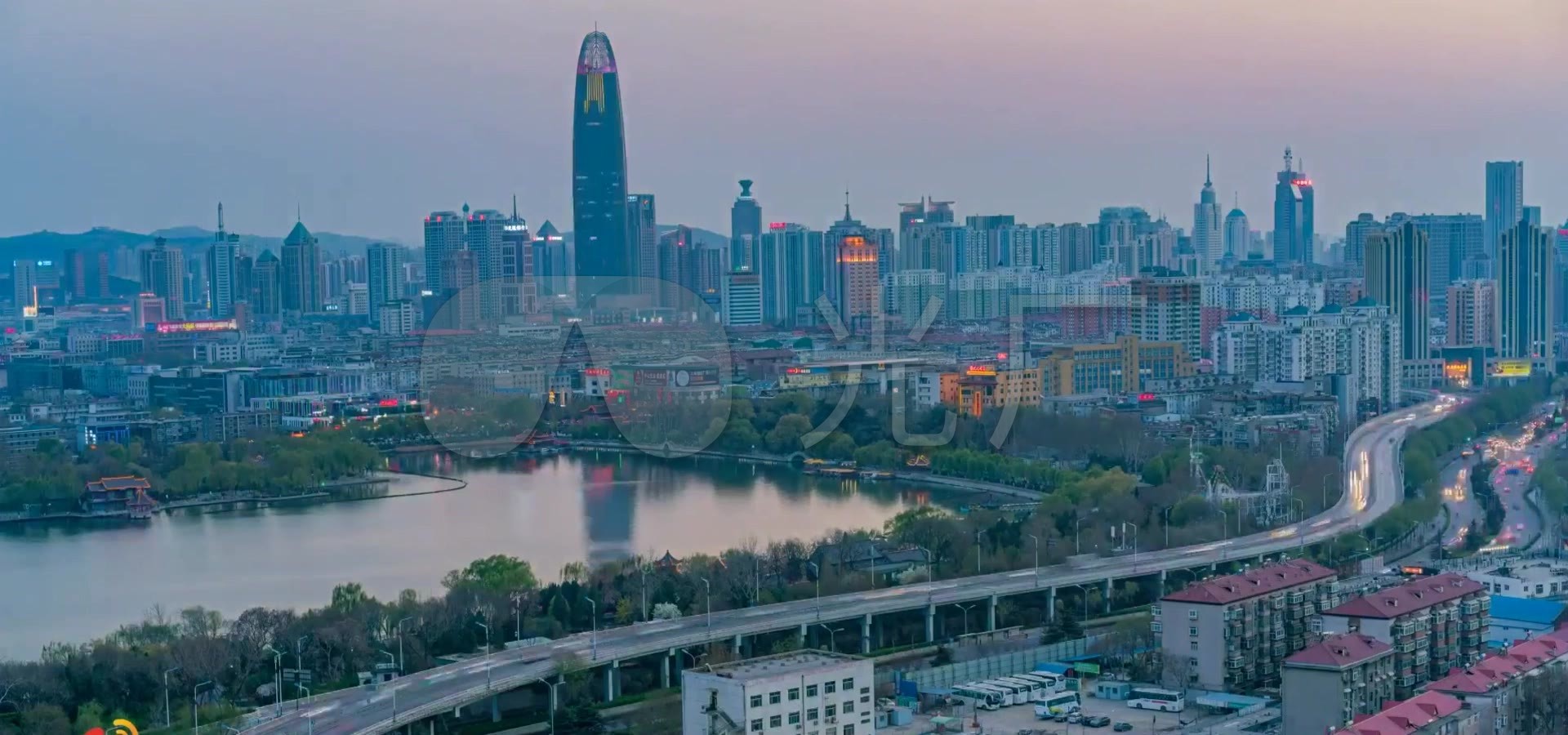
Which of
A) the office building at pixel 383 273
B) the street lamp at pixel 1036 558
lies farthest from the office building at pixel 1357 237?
the street lamp at pixel 1036 558

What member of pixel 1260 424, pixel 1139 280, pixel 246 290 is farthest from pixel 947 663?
pixel 246 290

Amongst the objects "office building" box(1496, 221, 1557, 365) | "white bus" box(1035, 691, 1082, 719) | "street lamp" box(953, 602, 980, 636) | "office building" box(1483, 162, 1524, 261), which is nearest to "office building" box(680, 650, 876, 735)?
"white bus" box(1035, 691, 1082, 719)

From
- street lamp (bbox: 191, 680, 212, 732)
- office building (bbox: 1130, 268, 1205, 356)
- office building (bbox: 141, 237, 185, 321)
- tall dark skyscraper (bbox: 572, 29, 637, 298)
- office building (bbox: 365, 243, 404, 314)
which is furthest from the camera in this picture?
office building (bbox: 141, 237, 185, 321)

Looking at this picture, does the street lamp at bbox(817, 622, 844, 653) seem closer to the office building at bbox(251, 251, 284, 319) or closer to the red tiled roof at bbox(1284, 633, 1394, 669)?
the red tiled roof at bbox(1284, 633, 1394, 669)

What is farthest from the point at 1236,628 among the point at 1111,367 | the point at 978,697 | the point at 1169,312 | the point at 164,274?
the point at 164,274

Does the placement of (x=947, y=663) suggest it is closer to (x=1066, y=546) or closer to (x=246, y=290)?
(x=1066, y=546)

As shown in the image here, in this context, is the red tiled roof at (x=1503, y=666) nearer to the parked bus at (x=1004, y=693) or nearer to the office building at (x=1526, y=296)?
the parked bus at (x=1004, y=693)
